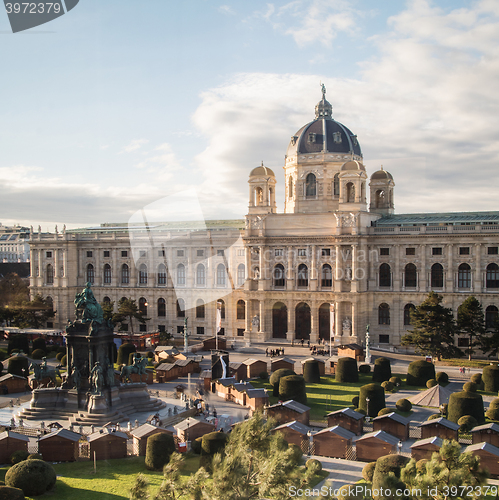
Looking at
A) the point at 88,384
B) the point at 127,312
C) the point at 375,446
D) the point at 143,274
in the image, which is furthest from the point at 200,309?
the point at 375,446

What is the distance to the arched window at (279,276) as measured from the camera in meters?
78.8

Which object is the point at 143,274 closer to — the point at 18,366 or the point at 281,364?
the point at 18,366

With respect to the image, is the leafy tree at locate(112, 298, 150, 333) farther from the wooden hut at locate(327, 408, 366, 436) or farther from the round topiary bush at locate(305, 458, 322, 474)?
the round topiary bush at locate(305, 458, 322, 474)

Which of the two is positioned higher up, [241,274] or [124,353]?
[241,274]

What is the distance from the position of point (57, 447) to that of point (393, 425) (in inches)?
829

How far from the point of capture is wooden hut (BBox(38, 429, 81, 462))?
34688 millimetres

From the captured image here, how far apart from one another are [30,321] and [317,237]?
143ft

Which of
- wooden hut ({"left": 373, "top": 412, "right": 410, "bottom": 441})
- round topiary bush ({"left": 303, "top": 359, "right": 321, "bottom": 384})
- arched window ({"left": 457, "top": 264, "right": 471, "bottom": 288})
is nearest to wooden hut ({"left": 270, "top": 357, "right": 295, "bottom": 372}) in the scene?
round topiary bush ({"left": 303, "top": 359, "right": 321, "bottom": 384})

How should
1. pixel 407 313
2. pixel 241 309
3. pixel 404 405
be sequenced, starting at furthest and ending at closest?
pixel 241 309, pixel 407 313, pixel 404 405

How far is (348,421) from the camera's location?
3934cm

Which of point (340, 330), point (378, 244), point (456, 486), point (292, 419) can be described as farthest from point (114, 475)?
point (378, 244)

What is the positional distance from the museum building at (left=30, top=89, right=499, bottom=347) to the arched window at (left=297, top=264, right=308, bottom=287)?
6.8 inches

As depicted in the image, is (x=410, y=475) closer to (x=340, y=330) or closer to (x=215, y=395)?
(x=215, y=395)

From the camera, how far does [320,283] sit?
76.1m
